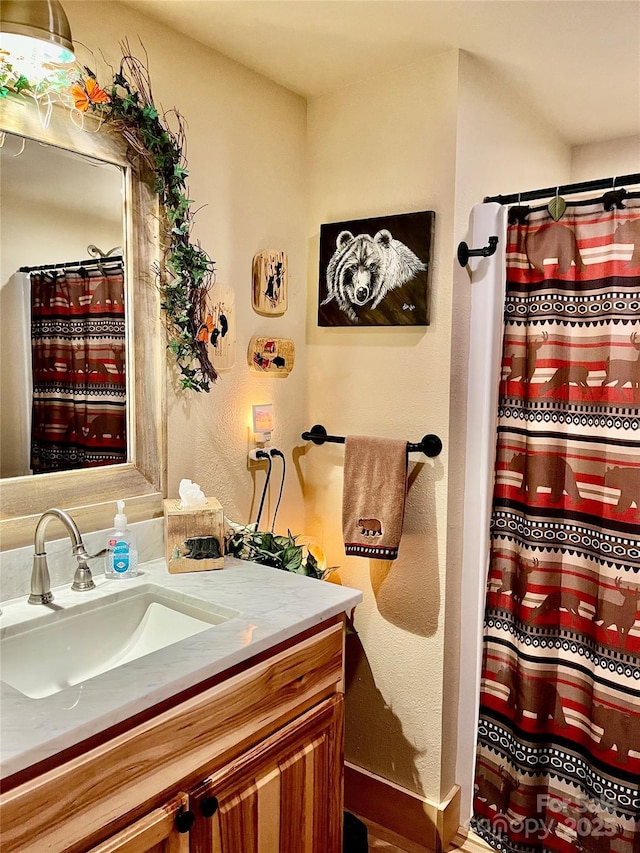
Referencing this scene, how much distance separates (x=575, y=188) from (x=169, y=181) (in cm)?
109

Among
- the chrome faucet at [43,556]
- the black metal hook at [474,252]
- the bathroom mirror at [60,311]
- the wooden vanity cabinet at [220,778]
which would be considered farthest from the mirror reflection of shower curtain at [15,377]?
the black metal hook at [474,252]

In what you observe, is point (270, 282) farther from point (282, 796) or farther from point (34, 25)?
point (282, 796)

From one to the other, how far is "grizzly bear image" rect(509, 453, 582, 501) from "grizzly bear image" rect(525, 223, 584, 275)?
520mm


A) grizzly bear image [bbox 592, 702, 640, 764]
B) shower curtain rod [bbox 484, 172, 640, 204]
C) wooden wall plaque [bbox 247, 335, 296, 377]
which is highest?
shower curtain rod [bbox 484, 172, 640, 204]

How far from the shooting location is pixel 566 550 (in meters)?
1.83

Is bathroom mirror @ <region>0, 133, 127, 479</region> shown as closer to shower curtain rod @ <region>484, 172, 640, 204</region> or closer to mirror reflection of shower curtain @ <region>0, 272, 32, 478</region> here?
mirror reflection of shower curtain @ <region>0, 272, 32, 478</region>

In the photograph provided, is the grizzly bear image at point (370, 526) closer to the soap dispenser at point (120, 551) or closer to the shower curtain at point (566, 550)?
the shower curtain at point (566, 550)

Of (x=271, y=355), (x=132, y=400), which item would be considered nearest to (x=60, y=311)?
(x=132, y=400)

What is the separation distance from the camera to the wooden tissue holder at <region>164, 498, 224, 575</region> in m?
1.67

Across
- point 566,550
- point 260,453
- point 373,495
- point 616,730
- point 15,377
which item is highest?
point 15,377

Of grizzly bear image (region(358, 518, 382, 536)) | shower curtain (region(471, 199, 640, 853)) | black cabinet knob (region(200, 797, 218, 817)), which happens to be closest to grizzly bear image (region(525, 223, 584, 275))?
shower curtain (region(471, 199, 640, 853))

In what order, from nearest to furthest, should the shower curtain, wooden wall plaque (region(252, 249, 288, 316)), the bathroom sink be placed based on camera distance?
the bathroom sink → the shower curtain → wooden wall plaque (region(252, 249, 288, 316))

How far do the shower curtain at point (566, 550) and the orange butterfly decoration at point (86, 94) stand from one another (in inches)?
45.4

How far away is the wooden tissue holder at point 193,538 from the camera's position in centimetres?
167
